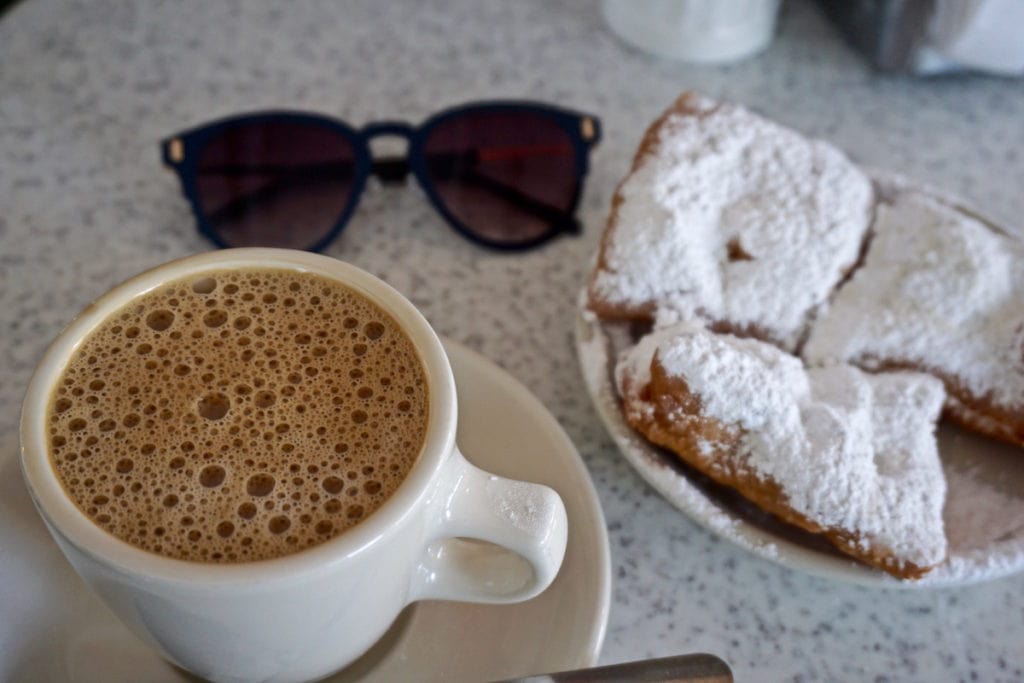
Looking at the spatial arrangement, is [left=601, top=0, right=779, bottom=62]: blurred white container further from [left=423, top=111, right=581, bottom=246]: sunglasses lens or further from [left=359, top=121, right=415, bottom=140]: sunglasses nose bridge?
[left=359, top=121, right=415, bottom=140]: sunglasses nose bridge

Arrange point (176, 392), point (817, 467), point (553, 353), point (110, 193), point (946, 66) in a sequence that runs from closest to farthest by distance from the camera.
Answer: point (176, 392) → point (817, 467) → point (553, 353) → point (110, 193) → point (946, 66)

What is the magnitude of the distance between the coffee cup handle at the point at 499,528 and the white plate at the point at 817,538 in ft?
0.53

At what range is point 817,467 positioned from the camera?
2.08 feet

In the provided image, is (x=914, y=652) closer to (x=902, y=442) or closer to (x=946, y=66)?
(x=902, y=442)

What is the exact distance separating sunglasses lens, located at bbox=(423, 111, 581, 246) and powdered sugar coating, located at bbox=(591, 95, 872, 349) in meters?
0.16

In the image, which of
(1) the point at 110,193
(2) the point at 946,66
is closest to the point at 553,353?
(1) the point at 110,193

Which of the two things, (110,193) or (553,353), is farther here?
(110,193)

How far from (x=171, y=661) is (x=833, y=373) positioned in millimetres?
539

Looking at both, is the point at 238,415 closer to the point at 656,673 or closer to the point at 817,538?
the point at 656,673

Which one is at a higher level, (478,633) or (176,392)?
(176,392)

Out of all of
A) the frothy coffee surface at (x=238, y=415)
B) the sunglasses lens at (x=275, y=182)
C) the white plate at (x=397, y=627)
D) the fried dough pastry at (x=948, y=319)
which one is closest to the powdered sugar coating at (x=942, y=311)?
the fried dough pastry at (x=948, y=319)

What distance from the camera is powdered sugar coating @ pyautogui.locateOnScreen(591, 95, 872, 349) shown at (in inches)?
29.8

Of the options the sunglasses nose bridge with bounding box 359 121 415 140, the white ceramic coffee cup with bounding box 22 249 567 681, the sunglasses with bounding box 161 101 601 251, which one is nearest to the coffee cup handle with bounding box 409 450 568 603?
the white ceramic coffee cup with bounding box 22 249 567 681

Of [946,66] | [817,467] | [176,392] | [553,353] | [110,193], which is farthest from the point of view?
[946,66]
